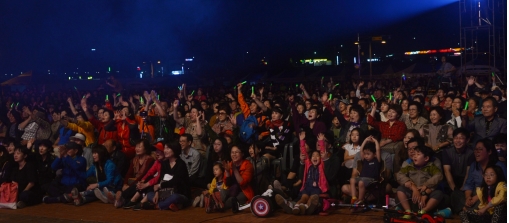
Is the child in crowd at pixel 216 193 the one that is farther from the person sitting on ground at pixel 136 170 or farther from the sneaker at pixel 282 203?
the person sitting on ground at pixel 136 170

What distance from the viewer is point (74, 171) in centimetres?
945

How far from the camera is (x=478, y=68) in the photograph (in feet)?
64.2

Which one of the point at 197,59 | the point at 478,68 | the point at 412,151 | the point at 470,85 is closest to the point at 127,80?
the point at 197,59

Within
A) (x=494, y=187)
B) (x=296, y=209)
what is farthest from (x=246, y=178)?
(x=494, y=187)

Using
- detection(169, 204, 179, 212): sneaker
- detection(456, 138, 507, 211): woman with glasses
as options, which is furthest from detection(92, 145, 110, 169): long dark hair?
detection(456, 138, 507, 211): woman with glasses

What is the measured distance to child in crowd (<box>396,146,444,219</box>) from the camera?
23.1 ft

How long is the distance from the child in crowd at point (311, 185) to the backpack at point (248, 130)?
173 centimetres

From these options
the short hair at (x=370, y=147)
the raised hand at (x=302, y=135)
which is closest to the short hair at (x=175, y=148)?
the raised hand at (x=302, y=135)

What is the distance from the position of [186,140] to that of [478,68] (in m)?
13.6

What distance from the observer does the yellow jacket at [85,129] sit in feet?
35.5

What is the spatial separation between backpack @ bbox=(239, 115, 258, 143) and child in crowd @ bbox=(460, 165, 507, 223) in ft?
→ 13.2

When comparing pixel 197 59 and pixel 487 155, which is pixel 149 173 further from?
pixel 197 59

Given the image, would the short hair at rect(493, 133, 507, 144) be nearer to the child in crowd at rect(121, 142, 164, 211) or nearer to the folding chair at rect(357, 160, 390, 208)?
the folding chair at rect(357, 160, 390, 208)

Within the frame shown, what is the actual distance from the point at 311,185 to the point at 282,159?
135cm
